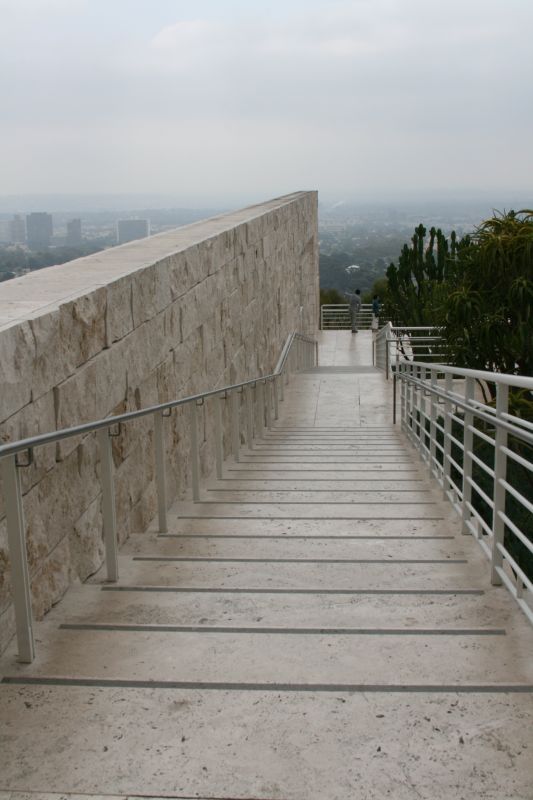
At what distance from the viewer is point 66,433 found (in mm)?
3012

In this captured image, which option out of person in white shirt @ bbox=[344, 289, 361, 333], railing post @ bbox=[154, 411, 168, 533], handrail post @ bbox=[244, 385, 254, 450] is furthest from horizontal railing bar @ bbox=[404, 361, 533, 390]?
person in white shirt @ bbox=[344, 289, 361, 333]

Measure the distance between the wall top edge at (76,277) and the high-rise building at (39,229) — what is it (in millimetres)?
1914

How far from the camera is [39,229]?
1043 cm

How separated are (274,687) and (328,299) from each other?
159 feet

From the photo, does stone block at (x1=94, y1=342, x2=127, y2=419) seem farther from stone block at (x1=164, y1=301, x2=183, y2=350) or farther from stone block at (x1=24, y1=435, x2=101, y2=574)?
stone block at (x1=164, y1=301, x2=183, y2=350)

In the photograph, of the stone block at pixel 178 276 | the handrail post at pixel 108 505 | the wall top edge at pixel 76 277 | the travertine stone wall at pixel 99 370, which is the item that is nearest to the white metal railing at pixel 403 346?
the travertine stone wall at pixel 99 370

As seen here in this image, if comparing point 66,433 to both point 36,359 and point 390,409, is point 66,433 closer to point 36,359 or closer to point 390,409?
point 36,359

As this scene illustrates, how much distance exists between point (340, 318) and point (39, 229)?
2525 cm

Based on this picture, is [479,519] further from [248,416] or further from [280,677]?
[248,416]

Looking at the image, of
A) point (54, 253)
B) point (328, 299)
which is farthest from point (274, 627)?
point (328, 299)

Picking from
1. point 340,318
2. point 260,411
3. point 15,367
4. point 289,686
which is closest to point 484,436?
point 289,686

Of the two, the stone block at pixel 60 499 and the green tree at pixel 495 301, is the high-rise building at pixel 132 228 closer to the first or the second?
the green tree at pixel 495 301

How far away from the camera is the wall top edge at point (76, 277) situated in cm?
349

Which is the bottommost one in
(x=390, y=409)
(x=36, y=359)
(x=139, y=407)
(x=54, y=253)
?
(x=390, y=409)
